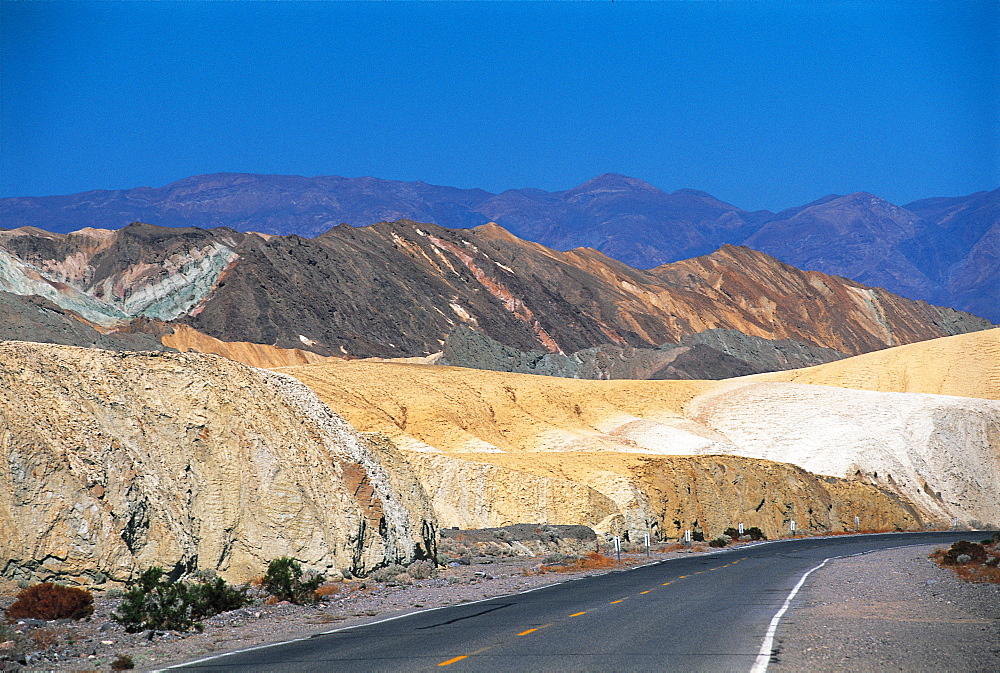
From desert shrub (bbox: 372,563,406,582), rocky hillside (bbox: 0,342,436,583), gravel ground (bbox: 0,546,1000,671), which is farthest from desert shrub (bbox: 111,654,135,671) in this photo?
desert shrub (bbox: 372,563,406,582)

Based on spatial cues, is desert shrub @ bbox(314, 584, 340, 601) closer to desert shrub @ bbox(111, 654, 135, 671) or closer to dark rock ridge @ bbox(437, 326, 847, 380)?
desert shrub @ bbox(111, 654, 135, 671)

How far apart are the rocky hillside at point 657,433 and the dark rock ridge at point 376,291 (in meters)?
49.5

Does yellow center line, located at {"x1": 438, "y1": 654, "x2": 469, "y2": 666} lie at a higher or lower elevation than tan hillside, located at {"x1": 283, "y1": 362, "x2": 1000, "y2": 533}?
lower

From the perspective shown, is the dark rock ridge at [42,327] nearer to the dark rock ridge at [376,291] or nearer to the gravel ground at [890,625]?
the dark rock ridge at [376,291]

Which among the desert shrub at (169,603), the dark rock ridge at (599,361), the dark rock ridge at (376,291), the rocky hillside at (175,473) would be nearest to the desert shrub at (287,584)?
the desert shrub at (169,603)

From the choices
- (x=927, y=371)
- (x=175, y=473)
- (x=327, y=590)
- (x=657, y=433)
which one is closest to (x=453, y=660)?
(x=327, y=590)

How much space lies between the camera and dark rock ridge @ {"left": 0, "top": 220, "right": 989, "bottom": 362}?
125000 mm

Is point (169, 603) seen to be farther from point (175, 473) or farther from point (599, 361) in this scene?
point (599, 361)

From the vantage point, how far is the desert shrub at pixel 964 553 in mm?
27953

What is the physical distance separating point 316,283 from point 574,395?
2499 inches

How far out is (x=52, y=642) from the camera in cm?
1462

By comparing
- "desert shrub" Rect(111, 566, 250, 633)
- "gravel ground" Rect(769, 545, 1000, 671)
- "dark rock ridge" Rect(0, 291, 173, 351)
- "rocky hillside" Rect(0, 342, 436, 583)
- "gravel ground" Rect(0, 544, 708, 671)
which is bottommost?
"gravel ground" Rect(769, 545, 1000, 671)

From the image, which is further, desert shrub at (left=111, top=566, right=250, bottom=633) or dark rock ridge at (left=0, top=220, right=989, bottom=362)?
dark rock ridge at (left=0, top=220, right=989, bottom=362)

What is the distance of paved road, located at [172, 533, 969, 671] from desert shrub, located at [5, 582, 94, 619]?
14.2 feet
